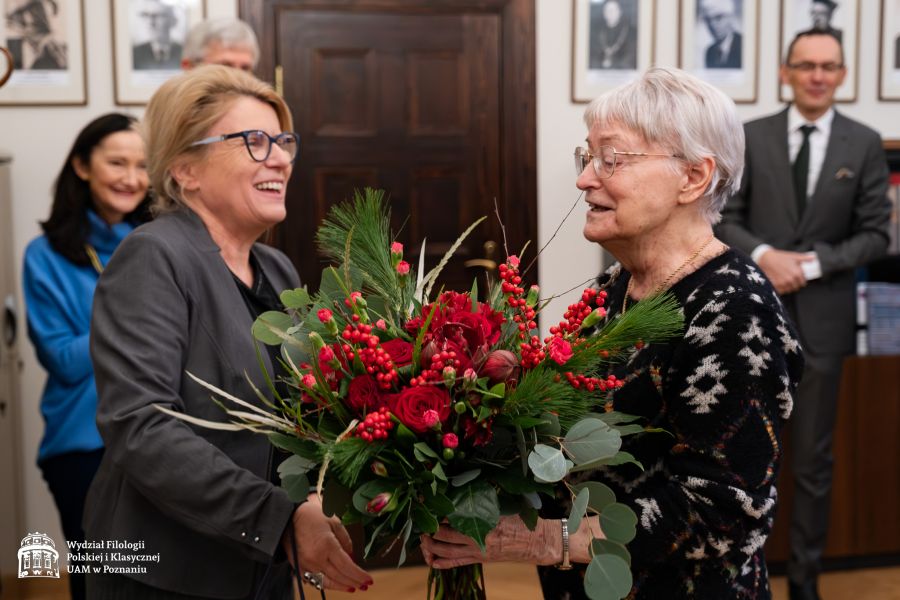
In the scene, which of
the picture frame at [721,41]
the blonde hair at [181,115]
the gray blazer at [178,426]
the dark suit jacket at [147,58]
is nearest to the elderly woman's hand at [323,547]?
the gray blazer at [178,426]

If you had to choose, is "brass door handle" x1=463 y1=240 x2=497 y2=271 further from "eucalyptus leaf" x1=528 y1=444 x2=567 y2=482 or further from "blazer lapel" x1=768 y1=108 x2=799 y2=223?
"eucalyptus leaf" x1=528 y1=444 x2=567 y2=482

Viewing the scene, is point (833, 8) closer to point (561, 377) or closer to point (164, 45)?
point (164, 45)

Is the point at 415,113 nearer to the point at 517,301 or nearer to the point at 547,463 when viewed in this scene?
the point at 517,301

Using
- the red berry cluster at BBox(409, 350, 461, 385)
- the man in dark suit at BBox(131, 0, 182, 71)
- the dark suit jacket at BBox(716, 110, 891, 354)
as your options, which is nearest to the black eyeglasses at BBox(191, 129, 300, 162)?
the red berry cluster at BBox(409, 350, 461, 385)

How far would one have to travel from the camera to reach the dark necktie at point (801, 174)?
383cm

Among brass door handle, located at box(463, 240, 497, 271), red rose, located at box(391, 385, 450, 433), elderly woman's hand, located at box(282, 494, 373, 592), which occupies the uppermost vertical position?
red rose, located at box(391, 385, 450, 433)

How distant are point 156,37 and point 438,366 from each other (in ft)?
10.9

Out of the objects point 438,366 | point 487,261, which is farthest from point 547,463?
point 487,261

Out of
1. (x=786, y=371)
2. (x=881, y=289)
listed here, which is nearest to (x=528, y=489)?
Result: (x=786, y=371)

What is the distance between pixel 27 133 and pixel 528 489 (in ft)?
11.2

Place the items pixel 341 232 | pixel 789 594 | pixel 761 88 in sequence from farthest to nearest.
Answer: pixel 761 88, pixel 789 594, pixel 341 232

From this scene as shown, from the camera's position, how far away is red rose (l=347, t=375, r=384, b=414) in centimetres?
125

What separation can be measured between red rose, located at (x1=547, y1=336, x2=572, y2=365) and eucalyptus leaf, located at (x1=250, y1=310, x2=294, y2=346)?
36cm

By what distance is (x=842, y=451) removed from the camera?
4.09 m
